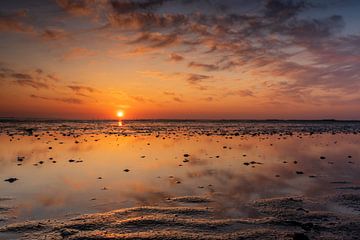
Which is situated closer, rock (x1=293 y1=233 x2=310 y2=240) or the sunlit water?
rock (x1=293 y1=233 x2=310 y2=240)

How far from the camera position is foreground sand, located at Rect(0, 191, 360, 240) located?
323 inches

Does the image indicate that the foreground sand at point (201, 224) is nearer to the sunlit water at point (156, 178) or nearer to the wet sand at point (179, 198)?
the wet sand at point (179, 198)

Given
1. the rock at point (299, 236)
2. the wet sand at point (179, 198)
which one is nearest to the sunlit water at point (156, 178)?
the wet sand at point (179, 198)

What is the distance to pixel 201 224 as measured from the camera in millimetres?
8883

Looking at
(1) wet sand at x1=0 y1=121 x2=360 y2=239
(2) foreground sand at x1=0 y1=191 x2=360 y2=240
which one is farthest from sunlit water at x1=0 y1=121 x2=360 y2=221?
(2) foreground sand at x1=0 y1=191 x2=360 y2=240

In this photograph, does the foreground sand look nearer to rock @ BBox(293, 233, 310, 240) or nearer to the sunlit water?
rock @ BBox(293, 233, 310, 240)

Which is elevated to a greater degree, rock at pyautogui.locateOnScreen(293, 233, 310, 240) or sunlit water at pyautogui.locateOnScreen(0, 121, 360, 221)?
sunlit water at pyautogui.locateOnScreen(0, 121, 360, 221)

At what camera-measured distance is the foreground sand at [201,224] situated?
820 centimetres

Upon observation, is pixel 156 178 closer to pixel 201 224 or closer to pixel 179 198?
pixel 179 198

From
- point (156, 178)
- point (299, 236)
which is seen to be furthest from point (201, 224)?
point (156, 178)

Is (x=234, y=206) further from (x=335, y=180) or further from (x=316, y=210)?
(x=335, y=180)

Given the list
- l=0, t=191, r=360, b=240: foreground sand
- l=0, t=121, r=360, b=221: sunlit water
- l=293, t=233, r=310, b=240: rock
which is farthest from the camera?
l=0, t=121, r=360, b=221: sunlit water

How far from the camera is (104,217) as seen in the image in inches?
372

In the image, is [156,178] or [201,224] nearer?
[201,224]
